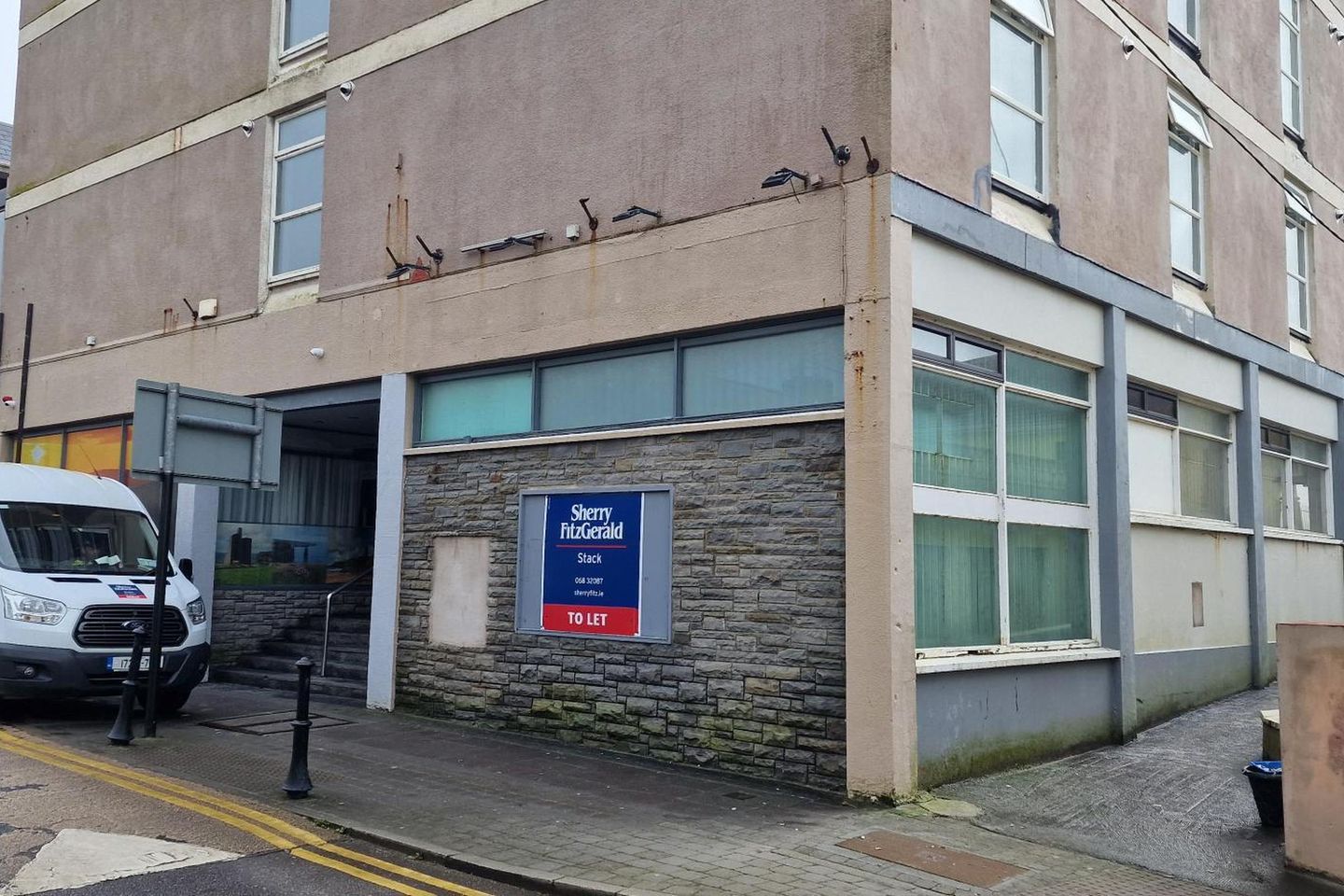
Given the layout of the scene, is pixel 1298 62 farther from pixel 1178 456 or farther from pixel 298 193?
pixel 298 193

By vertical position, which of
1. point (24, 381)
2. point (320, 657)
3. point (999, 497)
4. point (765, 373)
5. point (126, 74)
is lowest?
point (320, 657)

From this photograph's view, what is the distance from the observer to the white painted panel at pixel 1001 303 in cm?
967

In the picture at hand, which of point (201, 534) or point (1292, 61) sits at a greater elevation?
point (1292, 61)

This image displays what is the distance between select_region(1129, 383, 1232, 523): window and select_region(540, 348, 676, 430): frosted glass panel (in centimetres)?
522

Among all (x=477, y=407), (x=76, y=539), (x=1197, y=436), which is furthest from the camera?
(x=1197, y=436)

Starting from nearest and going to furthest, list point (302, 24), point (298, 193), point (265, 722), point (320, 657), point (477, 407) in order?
point (265, 722), point (477, 407), point (320, 657), point (298, 193), point (302, 24)

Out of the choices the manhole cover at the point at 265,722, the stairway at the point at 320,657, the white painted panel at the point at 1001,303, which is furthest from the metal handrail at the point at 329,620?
the white painted panel at the point at 1001,303

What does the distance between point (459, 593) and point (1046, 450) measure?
604cm

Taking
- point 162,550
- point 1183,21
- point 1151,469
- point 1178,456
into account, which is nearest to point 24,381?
point 162,550

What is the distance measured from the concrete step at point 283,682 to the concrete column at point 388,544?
603mm

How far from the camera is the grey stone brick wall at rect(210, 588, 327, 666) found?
15.5 meters

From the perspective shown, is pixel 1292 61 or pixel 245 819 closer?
pixel 245 819

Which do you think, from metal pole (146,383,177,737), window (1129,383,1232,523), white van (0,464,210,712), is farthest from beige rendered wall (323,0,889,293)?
window (1129,383,1232,523)

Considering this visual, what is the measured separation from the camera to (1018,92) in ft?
36.8
